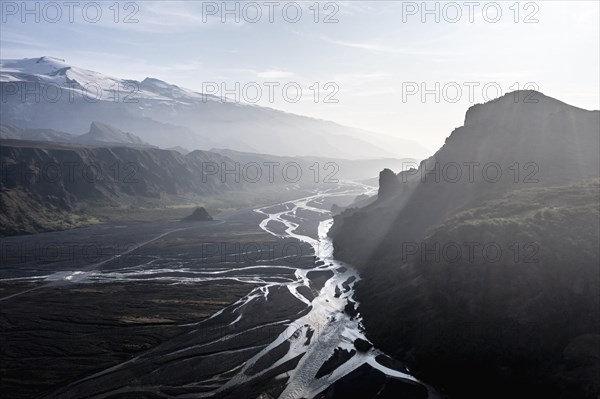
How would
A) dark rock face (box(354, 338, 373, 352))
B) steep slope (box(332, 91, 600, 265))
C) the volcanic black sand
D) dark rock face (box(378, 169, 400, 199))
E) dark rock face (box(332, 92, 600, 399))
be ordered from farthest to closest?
dark rock face (box(378, 169, 400, 199)) → steep slope (box(332, 91, 600, 265)) → dark rock face (box(354, 338, 373, 352)) → the volcanic black sand → dark rock face (box(332, 92, 600, 399))

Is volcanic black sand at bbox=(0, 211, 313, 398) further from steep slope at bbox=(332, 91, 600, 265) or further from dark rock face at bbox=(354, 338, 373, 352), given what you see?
steep slope at bbox=(332, 91, 600, 265)

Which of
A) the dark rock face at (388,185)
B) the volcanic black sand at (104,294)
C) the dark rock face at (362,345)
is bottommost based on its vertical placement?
the dark rock face at (362,345)

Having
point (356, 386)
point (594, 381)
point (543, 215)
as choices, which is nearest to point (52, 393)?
point (356, 386)

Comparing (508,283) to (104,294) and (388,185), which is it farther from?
(388,185)

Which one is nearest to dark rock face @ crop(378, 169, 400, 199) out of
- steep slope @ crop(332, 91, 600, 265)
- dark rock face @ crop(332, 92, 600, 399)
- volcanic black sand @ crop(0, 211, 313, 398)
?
steep slope @ crop(332, 91, 600, 265)

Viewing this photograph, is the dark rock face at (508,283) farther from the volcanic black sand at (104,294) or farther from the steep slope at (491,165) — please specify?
the volcanic black sand at (104,294)

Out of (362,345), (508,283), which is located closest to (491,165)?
(508,283)

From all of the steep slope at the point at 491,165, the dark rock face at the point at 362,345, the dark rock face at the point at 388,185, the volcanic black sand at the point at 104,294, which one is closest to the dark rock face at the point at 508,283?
the steep slope at the point at 491,165

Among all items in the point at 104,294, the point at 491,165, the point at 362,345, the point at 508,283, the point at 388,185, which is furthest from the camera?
the point at 388,185

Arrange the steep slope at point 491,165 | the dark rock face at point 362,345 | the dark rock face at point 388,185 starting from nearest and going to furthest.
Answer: the dark rock face at point 362,345
the steep slope at point 491,165
the dark rock face at point 388,185

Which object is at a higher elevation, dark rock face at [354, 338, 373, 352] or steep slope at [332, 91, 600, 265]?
steep slope at [332, 91, 600, 265]
